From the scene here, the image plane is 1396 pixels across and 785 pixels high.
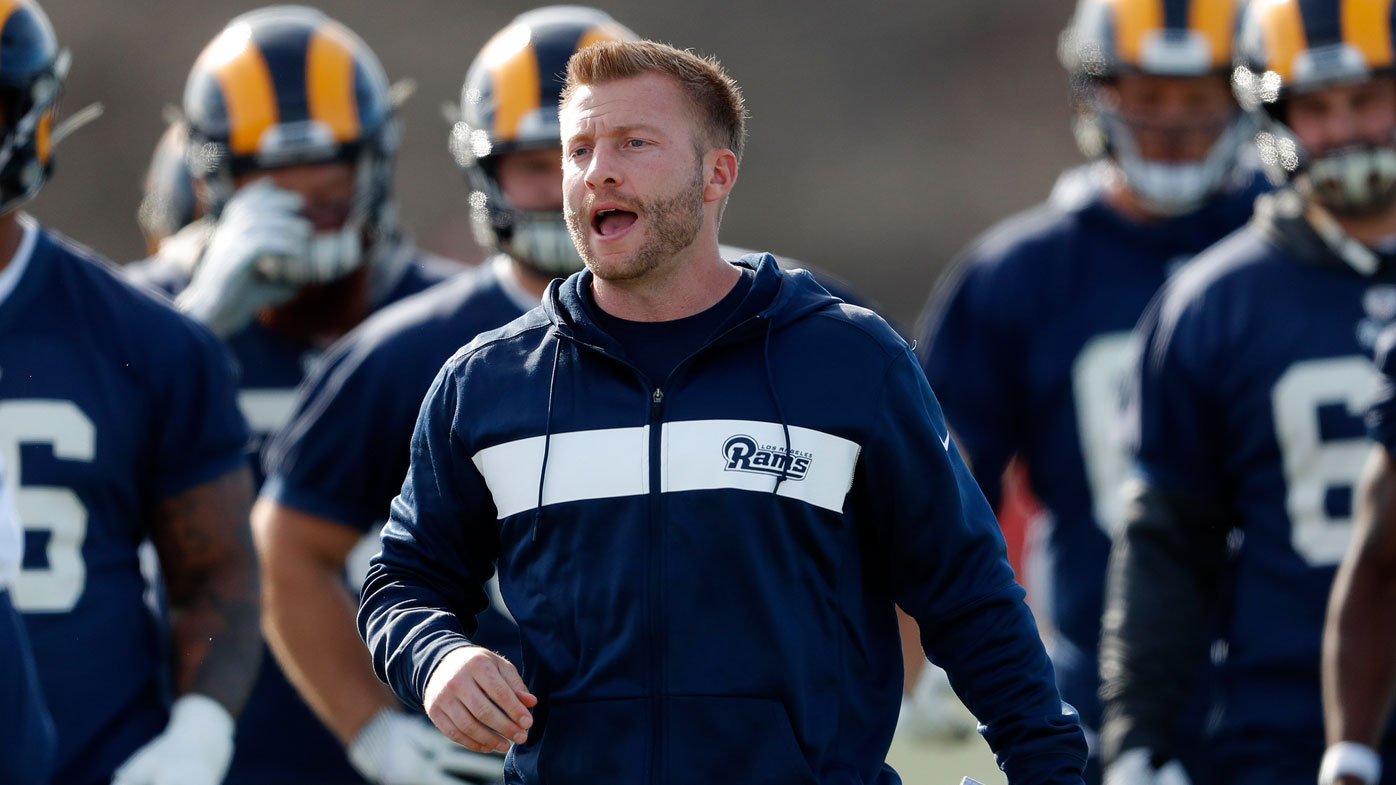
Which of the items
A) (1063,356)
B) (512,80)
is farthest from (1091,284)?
(512,80)

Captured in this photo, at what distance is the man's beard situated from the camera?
2.90 meters

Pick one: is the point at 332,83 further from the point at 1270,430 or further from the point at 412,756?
the point at 1270,430

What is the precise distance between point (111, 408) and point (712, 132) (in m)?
1.66

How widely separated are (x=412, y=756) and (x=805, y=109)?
16.4 metres

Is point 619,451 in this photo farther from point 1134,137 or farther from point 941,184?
point 941,184

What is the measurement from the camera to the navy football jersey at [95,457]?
161 inches

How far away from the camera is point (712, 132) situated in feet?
9.87

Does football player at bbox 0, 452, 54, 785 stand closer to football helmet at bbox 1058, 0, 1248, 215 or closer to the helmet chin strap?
the helmet chin strap

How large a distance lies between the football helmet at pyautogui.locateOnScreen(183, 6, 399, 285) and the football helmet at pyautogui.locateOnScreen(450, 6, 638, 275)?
60cm

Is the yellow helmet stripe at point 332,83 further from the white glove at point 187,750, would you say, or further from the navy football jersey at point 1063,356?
the white glove at point 187,750

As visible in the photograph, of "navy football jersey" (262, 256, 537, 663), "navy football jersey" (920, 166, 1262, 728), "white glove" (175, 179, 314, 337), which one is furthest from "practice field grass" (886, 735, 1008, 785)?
"navy football jersey" (262, 256, 537, 663)

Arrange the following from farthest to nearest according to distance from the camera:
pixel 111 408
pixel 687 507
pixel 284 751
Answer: pixel 284 751, pixel 111 408, pixel 687 507

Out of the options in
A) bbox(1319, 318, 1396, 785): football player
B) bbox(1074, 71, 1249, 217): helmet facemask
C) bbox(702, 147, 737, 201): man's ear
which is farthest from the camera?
bbox(1074, 71, 1249, 217): helmet facemask

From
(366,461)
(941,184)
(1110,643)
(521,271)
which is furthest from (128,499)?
(941,184)
